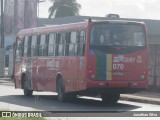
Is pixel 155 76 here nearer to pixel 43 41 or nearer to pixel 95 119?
pixel 43 41

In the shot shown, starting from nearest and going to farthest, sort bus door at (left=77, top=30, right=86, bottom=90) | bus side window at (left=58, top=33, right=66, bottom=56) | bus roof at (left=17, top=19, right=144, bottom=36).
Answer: bus door at (left=77, top=30, right=86, bottom=90) → bus roof at (left=17, top=19, right=144, bottom=36) → bus side window at (left=58, top=33, right=66, bottom=56)

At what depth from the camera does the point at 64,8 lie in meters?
102

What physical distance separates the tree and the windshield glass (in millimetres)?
77172

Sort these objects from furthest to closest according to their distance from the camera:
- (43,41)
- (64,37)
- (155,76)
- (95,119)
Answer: (155,76) < (43,41) < (64,37) < (95,119)

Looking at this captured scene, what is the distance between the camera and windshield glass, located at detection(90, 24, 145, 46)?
74.8 ft

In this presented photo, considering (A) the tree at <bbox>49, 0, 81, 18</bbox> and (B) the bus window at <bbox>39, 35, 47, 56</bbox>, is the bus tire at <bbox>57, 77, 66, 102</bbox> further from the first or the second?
(A) the tree at <bbox>49, 0, 81, 18</bbox>

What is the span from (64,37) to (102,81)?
317cm

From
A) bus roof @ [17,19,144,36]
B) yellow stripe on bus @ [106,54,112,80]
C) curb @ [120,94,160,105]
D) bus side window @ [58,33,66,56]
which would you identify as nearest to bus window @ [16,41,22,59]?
bus roof @ [17,19,144,36]

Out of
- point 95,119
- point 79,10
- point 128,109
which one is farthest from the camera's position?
point 79,10

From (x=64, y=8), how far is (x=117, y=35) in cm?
7965

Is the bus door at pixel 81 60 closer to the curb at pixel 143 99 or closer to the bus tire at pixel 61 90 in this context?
the bus tire at pixel 61 90

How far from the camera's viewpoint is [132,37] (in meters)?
23.3

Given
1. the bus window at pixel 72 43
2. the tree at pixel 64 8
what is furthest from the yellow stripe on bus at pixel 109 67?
the tree at pixel 64 8

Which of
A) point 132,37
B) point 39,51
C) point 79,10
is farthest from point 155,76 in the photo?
point 79,10
